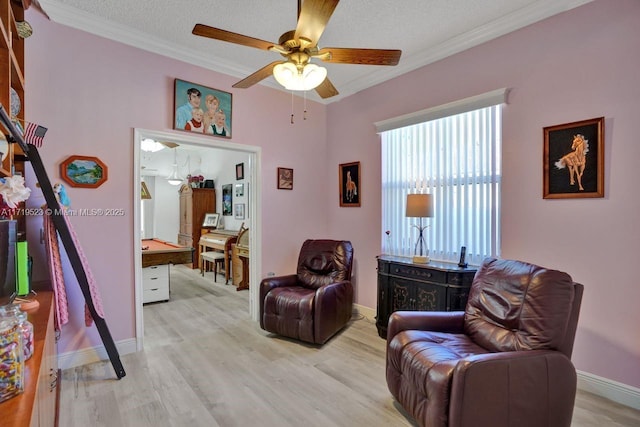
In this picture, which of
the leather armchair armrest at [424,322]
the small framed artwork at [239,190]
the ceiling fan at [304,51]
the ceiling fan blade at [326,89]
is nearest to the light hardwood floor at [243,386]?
the leather armchair armrest at [424,322]

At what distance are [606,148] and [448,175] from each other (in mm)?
1196

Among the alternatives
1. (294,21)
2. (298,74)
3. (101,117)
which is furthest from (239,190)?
(298,74)

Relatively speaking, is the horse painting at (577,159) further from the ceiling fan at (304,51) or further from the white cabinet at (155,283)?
the white cabinet at (155,283)

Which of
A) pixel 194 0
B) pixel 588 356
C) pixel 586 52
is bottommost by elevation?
pixel 588 356

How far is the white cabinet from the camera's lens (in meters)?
4.55

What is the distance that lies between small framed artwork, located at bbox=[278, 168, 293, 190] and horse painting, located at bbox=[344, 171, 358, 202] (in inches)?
29.2

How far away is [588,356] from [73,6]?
4.85 metres

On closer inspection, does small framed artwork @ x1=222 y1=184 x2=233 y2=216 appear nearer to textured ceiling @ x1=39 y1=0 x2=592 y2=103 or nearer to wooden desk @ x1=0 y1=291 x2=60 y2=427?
textured ceiling @ x1=39 y1=0 x2=592 y2=103

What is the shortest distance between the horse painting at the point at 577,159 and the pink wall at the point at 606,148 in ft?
0.42

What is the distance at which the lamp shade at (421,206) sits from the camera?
119 inches

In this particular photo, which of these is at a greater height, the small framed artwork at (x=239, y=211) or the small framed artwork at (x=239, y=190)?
the small framed artwork at (x=239, y=190)

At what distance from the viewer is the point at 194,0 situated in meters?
2.45

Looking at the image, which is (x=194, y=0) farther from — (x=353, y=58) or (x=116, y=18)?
(x=353, y=58)

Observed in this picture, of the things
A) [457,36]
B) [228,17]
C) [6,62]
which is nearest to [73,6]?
[228,17]
